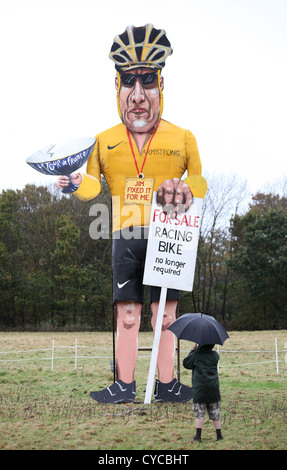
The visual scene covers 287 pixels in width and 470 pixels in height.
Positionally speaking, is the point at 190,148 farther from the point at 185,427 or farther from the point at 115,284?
the point at 185,427

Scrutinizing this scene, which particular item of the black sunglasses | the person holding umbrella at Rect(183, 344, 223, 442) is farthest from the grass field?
the black sunglasses

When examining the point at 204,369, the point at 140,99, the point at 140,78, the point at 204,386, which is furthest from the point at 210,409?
the point at 140,78

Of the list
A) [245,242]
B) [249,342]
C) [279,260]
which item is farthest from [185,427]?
[245,242]

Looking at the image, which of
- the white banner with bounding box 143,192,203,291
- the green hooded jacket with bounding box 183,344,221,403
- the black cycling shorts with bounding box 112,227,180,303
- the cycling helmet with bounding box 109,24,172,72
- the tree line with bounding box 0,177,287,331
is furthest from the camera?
the tree line with bounding box 0,177,287,331

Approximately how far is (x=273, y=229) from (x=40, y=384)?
1839 centimetres

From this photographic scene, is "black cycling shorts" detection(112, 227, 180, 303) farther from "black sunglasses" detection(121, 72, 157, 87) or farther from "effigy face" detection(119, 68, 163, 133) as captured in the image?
"black sunglasses" detection(121, 72, 157, 87)

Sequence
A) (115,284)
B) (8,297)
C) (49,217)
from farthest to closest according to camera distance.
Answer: (49,217)
(8,297)
(115,284)

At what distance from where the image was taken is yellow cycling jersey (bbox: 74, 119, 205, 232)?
7.62 meters

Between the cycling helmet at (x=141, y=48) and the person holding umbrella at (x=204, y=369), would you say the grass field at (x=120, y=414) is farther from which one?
the cycling helmet at (x=141, y=48)

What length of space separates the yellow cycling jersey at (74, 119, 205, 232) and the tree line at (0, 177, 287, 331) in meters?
16.6

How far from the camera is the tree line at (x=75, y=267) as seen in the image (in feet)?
80.5

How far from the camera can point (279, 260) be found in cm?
2475

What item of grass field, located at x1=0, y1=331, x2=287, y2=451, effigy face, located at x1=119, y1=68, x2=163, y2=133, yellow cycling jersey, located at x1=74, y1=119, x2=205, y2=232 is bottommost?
grass field, located at x1=0, y1=331, x2=287, y2=451

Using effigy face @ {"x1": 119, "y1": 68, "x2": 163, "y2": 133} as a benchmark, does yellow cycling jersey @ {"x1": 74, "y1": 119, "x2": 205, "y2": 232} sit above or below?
below
